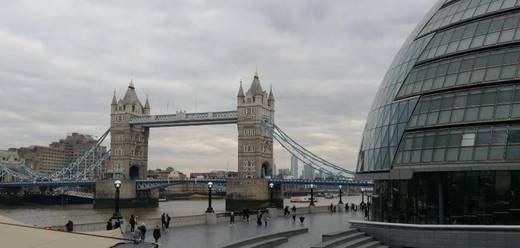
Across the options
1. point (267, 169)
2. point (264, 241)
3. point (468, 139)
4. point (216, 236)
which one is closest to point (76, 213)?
point (267, 169)

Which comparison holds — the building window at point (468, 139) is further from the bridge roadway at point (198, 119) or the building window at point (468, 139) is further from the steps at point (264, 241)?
the bridge roadway at point (198, 119)

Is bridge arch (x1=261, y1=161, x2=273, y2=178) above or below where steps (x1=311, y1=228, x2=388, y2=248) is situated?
above

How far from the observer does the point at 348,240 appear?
24.3 m

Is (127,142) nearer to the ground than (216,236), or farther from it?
farther from it

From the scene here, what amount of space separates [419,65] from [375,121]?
3.59m

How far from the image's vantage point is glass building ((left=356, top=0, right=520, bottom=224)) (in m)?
21.6

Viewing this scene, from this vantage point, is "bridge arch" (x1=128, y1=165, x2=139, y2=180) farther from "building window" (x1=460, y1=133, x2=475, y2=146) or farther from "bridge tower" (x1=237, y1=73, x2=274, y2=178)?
"building window" (x1=460, y1=133, x2=475, y2=146)

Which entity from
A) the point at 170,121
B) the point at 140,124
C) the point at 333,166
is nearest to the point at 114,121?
the point at 140,124

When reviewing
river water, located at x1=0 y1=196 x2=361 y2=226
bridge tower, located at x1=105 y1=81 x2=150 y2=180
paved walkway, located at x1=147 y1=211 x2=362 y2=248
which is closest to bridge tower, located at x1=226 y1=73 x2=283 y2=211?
river water, located at x1=0 y1=196 x2=361 y2=226

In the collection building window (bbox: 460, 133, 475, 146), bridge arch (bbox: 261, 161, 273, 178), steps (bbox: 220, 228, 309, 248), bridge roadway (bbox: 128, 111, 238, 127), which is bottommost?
steps (bbox: 220, 228, 309, 248)

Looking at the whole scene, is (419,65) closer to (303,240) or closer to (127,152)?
(303,240)

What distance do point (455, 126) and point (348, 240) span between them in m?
6.70

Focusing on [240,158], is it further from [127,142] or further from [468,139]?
[468,139]

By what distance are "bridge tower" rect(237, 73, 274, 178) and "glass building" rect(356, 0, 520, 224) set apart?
88258 mm
